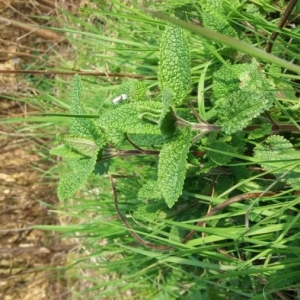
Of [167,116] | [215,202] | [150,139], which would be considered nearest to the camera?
[167,116]

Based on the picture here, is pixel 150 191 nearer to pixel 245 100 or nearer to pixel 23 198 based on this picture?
pixel 245 100

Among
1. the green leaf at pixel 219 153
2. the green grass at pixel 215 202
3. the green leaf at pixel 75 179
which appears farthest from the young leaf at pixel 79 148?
the green leaf at pixel 219 153

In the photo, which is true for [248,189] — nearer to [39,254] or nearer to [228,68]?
[228,68]

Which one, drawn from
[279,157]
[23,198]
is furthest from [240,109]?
[23,198]

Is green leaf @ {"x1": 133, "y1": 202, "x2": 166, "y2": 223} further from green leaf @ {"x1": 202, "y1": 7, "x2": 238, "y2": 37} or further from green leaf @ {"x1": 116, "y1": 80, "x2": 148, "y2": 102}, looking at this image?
green leaf @ {"x1": 202, "y1": 7, "x2": 238, "y2": 37}

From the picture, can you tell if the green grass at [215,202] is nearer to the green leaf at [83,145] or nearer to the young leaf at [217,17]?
the young leaf at [217,17]

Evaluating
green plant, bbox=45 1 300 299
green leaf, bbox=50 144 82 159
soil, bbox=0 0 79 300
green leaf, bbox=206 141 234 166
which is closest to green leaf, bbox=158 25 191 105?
green plant, bbox=45 1 300 299
